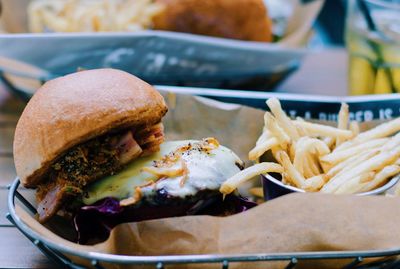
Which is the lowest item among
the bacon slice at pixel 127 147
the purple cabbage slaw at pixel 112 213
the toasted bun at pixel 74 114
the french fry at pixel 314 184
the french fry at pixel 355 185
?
the purple cabbage slaw at pixel 112 213

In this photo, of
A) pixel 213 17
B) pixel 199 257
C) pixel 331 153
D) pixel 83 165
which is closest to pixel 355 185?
pixel 331 153

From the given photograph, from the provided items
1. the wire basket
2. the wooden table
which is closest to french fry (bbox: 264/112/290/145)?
the wire basket

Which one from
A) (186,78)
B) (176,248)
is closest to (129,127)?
(176,248)

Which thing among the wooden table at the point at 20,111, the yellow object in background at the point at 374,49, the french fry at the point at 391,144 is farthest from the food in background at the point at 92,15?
the french fry at the point at 391,144

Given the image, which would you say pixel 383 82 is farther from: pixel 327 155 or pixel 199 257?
pixel 199 257

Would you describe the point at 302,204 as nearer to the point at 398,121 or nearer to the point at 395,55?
the point at 398,121

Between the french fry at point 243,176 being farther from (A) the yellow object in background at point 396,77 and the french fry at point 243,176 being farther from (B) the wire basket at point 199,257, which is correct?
(A) the yellow object in background at point 396,77

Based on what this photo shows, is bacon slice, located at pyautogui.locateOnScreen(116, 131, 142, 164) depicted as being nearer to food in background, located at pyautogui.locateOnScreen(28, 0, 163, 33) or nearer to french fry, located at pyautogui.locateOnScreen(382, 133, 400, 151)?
french fry, located at pyautogui.locateOnScreen(382, 133, 400, 151)
